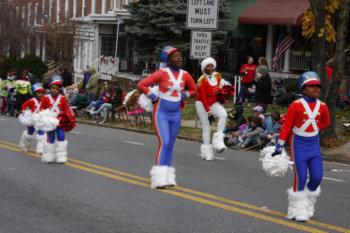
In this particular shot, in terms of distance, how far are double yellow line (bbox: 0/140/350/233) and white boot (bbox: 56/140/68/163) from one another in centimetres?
13

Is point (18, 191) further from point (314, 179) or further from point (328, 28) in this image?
point (328, 28)

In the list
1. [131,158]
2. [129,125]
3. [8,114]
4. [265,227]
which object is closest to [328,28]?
[131,158]

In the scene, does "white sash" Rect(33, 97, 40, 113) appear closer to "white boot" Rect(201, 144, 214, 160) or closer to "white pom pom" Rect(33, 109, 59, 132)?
"white pom pom" Rect(33, 109, 59, 132)

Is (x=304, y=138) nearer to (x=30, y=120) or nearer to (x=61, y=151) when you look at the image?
(x=61, y=151)

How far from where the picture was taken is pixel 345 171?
13.4 metres

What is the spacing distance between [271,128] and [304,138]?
Result: 8018 millimetres

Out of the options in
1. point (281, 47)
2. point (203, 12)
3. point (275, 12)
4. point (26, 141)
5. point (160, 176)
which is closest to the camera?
point (160, 176)

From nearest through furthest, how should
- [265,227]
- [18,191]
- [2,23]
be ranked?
[265,227]
[18,191]
[2,23]

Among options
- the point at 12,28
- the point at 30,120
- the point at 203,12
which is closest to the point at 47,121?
the point at 30,120

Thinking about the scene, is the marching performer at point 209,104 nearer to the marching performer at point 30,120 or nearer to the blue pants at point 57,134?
the blue pants at point 57,134

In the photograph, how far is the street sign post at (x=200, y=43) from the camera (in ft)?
62.2

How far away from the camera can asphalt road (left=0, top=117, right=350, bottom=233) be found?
7.83 meters

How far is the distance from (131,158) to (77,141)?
3.66 metres

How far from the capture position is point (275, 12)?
1022 inches
